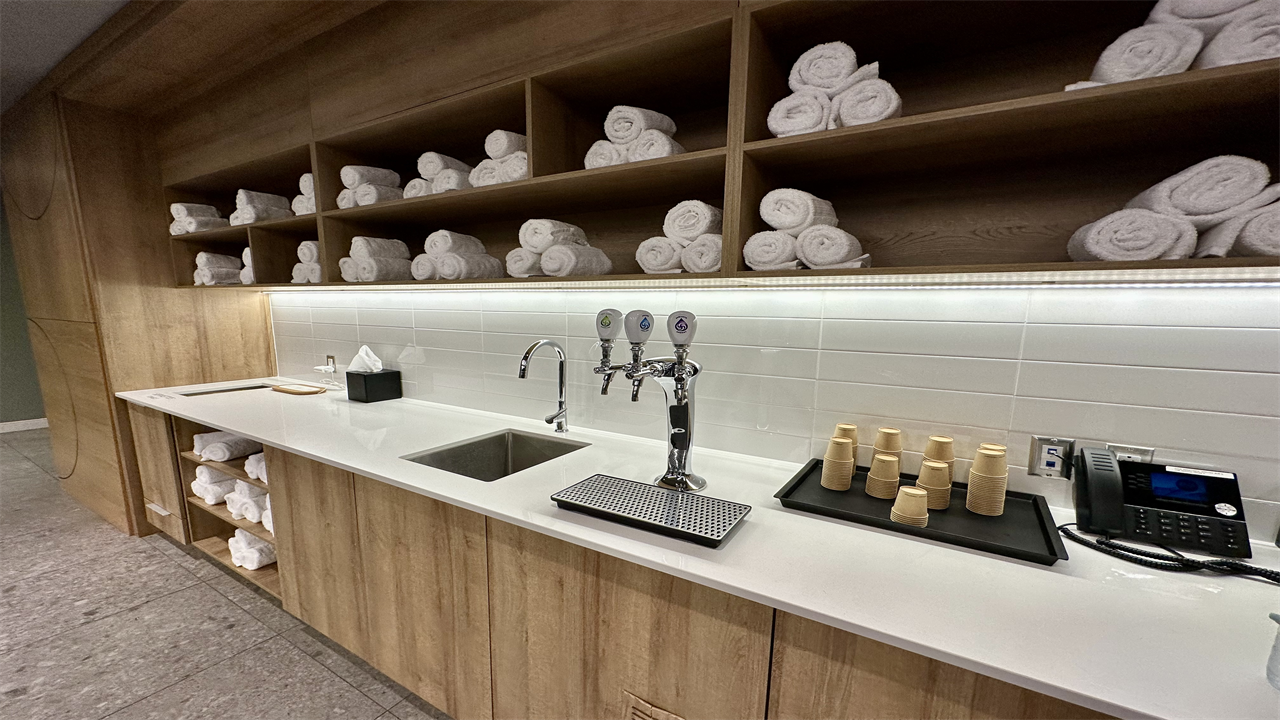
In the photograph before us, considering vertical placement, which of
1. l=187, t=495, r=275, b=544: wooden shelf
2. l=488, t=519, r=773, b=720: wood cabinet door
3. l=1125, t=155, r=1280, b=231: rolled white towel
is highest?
l=1125, t=155, r=1280, b=231: rolled white towel

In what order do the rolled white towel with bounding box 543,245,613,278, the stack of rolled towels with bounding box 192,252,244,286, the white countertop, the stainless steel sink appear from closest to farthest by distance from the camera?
the white countertop < the rolled white towel with bounding box 543,245,613,278 < the stainless steel sink < the stack of rolled towels with bounding box 192,252,244,286

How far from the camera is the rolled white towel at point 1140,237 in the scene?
2.39 ft

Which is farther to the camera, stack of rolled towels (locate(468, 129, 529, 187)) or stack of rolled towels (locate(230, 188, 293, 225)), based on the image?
stack of rolled towels (locate(230, 188, 293, 225))

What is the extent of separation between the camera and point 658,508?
1010 mm

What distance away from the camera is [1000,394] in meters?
1.08

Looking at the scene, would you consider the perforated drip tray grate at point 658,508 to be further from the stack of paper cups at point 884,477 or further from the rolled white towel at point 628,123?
the rolled white towel at point 628,123

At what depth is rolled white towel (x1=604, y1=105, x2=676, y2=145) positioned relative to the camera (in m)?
1.19

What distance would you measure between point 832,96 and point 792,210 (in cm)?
24

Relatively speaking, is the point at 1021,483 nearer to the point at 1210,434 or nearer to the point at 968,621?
the point at 1210,434

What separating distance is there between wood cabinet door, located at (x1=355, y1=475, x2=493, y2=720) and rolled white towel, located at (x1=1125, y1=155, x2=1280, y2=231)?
1456 millimetres

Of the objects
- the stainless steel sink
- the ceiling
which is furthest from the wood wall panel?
the ceiling

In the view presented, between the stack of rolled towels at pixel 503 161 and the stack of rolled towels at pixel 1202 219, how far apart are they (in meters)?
1.30

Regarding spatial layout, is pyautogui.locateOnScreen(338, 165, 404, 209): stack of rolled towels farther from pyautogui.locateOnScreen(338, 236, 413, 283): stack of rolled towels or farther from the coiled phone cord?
the coiled phone cord

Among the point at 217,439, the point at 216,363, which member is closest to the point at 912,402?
the point at 217,439
